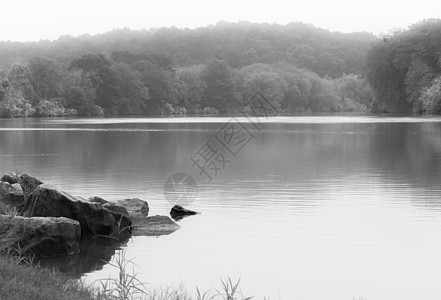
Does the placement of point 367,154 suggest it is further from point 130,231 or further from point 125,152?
point 130,231

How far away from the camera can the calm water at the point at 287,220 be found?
1191 centimetres

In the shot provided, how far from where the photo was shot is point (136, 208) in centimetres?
1764

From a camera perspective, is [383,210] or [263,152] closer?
[383,210]

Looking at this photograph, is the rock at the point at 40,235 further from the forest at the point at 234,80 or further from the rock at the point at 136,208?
the forest at the point at 234,80

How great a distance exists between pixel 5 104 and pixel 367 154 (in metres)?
76.8

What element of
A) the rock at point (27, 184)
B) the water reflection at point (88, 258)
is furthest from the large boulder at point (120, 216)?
the rock at point (27, 184)

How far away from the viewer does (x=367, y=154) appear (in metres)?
35.8

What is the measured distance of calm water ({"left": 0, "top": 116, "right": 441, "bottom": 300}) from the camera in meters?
11.9

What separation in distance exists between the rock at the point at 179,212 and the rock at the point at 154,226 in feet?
3.95

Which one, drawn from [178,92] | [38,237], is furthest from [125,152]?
[178,92]
